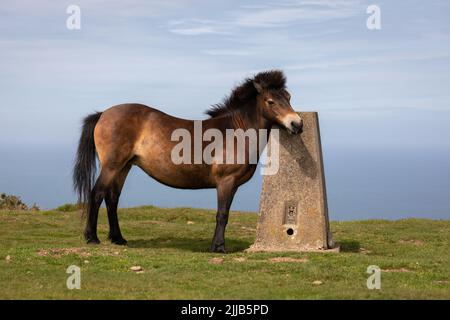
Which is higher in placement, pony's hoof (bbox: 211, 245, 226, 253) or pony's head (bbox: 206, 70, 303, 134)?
pony's head (bbox: 206, 70, 303, 134)

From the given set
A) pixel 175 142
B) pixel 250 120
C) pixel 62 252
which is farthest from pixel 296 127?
pixel 62 252

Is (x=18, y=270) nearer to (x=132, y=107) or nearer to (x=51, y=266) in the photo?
(x=51, y=266)

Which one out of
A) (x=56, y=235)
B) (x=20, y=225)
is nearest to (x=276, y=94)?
(x=56, y=235)

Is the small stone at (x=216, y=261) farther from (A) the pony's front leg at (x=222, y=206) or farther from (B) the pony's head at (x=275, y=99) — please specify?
(B) the pony's head at (x=275, y=99)

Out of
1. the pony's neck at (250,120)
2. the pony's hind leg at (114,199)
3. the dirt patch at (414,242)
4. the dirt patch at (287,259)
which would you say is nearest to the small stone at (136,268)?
the dirt patch at (287,259)

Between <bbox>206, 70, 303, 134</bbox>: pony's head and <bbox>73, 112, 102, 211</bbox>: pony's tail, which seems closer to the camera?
<bbox>206, 70, 303, 134</bbox>: pony's head

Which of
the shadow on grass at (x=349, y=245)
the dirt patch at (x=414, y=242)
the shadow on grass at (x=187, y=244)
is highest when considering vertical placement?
the shadow on grass at (x=187, y=244)

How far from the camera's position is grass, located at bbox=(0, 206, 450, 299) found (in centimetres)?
929

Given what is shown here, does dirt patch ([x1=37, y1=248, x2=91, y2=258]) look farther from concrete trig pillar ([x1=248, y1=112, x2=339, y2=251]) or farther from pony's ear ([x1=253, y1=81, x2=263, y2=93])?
pony's ear ([x1=253, y1=81, x2=263, y2=93])

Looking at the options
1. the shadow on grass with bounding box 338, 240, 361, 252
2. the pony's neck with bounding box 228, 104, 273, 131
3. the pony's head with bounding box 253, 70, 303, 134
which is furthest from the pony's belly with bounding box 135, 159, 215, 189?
the shadow on grass with bounding box 338, 240, 361, 252

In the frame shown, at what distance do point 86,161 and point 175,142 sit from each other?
2.01 metres

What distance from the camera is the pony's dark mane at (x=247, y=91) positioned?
13023 millimetres

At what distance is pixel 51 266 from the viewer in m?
11.2

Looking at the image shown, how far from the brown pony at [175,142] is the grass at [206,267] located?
4.14ft
